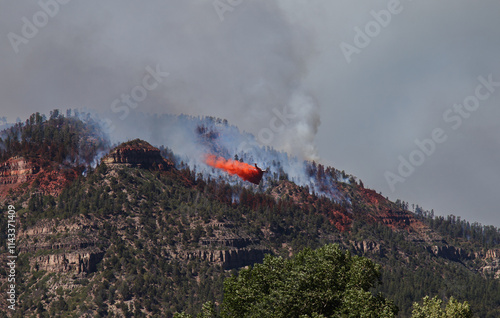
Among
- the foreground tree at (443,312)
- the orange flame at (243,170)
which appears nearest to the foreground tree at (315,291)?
the foreground tree at (443,312)

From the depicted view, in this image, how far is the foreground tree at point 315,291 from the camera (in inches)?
3235

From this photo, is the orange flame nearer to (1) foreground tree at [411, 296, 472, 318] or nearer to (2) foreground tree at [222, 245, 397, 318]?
(2) foreground tree at [222, 245, 397, 318]

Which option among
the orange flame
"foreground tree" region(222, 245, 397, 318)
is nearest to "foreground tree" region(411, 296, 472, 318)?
"foreground tree" region(222, 245, 397, 318)

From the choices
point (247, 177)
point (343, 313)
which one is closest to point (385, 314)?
point (343, 313)

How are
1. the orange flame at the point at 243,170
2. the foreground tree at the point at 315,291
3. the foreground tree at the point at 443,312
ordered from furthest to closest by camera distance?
the orange flame at the point at 243,170
the foreground tree at the point at 443,312
the foreground tree at the point at 315,291

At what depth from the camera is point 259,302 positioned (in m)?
88.6

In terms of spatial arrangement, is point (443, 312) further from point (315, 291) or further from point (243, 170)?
point (243, 170)

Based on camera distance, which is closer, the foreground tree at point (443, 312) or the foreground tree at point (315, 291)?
the foreground tree at point (315, 291)

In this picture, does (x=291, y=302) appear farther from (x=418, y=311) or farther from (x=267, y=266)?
(x=418, y=311)

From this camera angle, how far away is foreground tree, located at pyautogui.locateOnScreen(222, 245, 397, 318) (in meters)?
82.2

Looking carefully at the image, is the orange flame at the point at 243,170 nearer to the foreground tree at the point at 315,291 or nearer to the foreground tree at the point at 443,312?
the foreground tree at the point at 315,291

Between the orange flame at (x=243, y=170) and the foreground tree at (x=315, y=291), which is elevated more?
the orange flame at (x=243, y=170)

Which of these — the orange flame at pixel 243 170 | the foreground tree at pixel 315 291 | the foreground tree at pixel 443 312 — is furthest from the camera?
the orange flame at pixel 243 170

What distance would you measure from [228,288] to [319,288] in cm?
1237
